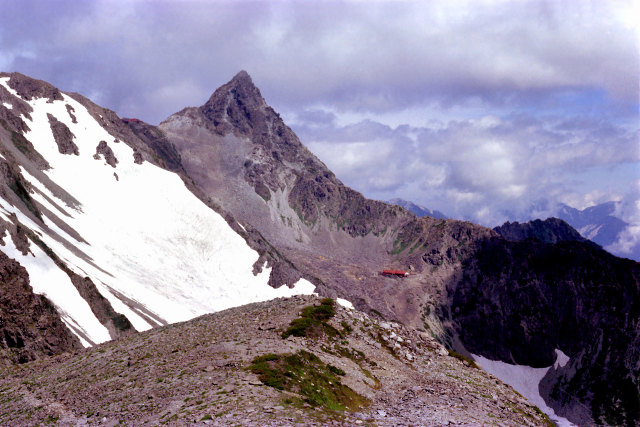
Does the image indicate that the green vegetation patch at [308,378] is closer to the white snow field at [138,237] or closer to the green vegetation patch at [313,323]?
the green vegetation patch at [313,323]

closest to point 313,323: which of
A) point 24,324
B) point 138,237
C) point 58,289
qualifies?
point 24,324

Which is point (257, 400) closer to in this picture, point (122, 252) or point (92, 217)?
point (122, 252)

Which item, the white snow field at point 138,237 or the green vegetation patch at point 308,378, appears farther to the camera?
the white snow field at point 138,237

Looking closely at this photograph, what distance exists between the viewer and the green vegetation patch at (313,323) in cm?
3903

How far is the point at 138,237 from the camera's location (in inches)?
5994

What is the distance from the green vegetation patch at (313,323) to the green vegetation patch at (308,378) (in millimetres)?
4871

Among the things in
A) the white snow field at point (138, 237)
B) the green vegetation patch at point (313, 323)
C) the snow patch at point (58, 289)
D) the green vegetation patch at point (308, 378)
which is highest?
the white snow field at point (138, 237)

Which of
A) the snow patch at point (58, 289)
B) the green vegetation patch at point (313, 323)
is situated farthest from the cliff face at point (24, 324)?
the green vegetation patch at point (313, 323)

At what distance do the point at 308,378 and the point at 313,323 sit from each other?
10.4 m

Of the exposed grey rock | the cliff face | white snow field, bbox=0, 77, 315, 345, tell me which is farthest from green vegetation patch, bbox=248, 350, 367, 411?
the exposed grey rock

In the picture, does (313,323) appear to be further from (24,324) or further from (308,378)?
(24,324)

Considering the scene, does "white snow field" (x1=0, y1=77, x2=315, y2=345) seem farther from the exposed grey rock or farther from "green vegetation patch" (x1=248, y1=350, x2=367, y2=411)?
"green vegetation patch" (x1=248, y1=350, x2=367, y2=411)

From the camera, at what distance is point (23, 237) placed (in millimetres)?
75000

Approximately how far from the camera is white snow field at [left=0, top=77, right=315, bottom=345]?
108562 mm
